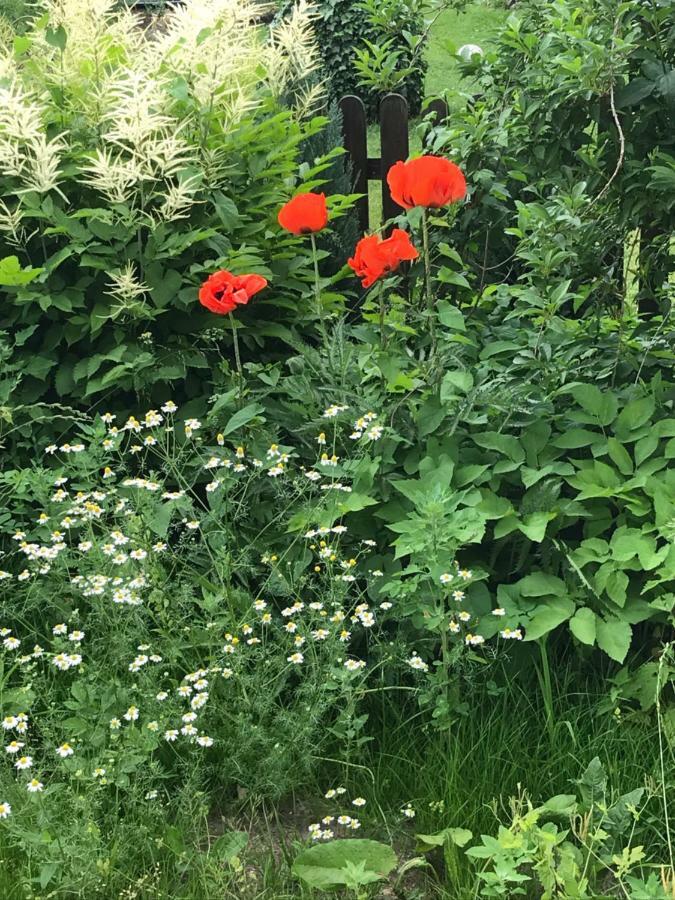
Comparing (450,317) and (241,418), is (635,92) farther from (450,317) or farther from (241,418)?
(241,418)

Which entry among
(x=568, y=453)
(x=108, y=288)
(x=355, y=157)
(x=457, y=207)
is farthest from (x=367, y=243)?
(x=355, y=157)

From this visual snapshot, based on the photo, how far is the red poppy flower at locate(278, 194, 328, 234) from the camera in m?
2.69

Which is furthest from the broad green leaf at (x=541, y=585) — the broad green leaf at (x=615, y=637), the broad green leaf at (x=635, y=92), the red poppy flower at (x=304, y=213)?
the broad green leaf at (x=635, y=92)

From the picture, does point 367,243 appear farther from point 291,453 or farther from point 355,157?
point 355,157

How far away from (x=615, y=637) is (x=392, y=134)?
11.7 feet

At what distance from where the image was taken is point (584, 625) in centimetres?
237

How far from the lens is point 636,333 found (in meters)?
2.99

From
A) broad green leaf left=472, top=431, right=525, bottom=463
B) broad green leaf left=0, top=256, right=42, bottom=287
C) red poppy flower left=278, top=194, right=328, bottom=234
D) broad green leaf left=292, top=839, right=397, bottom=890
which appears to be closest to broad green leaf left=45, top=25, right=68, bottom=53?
broad green leaf left=0, top=256, right=42, bottom=287

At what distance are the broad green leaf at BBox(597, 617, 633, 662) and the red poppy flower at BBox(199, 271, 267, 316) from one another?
118 centimetres

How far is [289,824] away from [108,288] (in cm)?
179

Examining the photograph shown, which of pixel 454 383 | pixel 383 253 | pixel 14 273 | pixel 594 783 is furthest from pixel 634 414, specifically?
pixel 14 273

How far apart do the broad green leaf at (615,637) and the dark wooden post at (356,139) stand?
3302mm

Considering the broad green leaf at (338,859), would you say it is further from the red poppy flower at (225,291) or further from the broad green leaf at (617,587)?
the red poppy flower at (225,291)

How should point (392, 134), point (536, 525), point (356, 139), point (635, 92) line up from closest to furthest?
point (536, 525) < point (635, 92) < point (392, 134) < point (356, 139)
